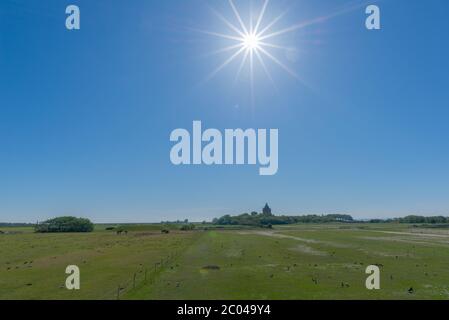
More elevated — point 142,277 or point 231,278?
point 231,278

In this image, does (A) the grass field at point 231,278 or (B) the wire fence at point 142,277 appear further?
(B) the wire fence at point 142,277

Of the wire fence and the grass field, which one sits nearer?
the grass field

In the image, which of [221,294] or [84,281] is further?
[84,281]

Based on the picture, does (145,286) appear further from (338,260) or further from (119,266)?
(338,260)

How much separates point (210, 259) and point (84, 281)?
2046 cm

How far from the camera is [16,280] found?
35.2m

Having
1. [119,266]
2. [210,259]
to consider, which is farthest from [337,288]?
[119,266]

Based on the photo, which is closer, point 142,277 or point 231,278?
point 231,278
